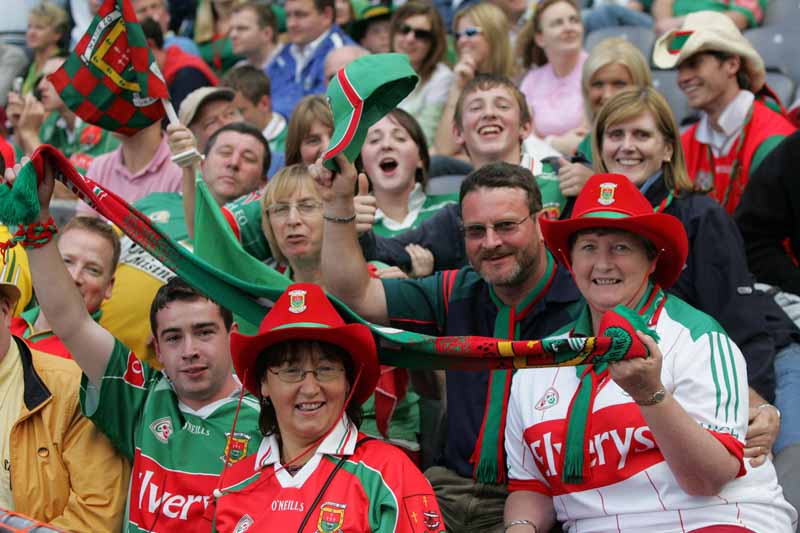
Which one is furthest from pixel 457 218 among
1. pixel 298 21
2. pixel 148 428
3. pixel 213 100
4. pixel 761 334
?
pixel 298 21

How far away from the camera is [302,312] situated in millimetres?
3484

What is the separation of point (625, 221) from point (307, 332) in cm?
104

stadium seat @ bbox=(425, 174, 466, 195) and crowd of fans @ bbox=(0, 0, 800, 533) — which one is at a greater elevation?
stadium seat @ bbox=(425, 174, 466, 195)

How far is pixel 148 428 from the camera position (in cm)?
396

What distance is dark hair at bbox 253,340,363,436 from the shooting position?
3539mm

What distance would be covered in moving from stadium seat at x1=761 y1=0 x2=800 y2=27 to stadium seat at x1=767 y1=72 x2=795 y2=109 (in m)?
0.60

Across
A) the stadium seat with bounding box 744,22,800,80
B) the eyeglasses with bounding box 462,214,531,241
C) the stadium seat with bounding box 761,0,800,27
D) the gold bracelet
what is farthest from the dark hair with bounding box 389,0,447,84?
the gold bracelet

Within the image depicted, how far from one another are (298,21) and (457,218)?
3.71 m

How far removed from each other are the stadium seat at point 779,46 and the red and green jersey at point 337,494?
207 inches

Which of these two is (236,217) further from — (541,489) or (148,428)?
(541,489)

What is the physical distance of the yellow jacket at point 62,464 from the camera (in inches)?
156

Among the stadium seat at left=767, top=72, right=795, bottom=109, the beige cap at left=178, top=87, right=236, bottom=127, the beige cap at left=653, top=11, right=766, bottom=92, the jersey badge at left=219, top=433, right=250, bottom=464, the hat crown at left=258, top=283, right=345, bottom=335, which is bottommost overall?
the jersey badge at left=219, top=433, right=250, bottom=464

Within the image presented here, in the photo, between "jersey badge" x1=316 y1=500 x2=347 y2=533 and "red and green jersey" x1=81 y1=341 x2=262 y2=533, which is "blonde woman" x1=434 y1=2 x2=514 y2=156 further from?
"jersey badge" x1=316 y1=500 x2=347 y2=533

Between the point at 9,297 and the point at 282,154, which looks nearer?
the point at 9,297
